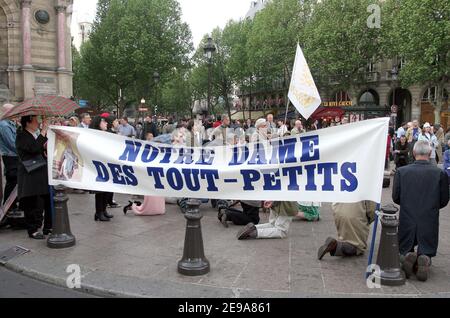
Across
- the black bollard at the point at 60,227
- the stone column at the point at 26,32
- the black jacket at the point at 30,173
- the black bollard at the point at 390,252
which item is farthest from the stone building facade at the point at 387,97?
the black bollard at the point at 390,252

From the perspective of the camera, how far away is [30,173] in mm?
6578

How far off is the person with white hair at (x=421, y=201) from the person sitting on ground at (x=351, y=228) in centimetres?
65

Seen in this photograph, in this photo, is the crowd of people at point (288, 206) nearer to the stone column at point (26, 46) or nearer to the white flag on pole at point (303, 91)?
the white flag on pole at point (303, 91)

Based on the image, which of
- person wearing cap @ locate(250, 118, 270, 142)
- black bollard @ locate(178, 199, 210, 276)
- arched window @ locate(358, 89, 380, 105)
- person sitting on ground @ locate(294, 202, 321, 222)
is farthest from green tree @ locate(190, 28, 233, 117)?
black bollard @ locate(178, 199, 210, 276)

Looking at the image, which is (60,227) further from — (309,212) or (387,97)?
(387,97)

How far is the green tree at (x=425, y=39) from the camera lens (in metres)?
29.2

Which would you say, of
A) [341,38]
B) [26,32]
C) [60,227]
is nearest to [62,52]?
[26,32]

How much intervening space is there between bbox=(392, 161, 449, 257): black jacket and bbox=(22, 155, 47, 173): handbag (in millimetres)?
5196

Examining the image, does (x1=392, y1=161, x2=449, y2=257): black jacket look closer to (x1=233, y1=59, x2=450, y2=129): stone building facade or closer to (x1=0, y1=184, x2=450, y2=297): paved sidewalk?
(x1=0, y1=184, x2=450, y2=297): paved sidewalk

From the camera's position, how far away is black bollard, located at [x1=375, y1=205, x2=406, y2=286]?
4824 mm

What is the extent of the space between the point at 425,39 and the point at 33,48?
26.0 meters
